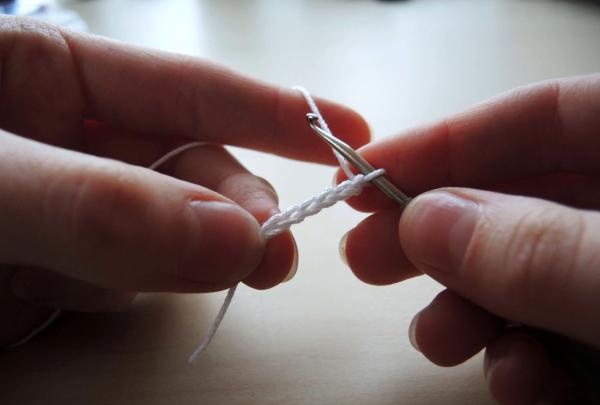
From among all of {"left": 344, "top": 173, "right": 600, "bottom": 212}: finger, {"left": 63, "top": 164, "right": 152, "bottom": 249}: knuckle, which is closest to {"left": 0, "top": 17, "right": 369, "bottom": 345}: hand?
{"left": 63, "top": 164, "right": 152, "bottom": 249}: knuckle

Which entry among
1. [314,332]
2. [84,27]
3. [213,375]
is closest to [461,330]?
[314,332]

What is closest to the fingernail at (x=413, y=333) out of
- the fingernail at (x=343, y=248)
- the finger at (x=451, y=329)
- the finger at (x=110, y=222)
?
the finger at (x=451, y=329)

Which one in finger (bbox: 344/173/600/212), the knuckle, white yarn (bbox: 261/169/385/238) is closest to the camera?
the knuckle

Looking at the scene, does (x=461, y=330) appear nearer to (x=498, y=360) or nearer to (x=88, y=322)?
(x=498, y=360)

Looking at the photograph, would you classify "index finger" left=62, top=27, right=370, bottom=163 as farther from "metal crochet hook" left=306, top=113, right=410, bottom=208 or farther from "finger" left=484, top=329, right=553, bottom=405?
"finger" left=484, top=329, right=553, bottom=405

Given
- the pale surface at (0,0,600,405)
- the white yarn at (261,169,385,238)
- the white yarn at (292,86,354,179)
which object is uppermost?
the white yarn at (292,86,354,179)

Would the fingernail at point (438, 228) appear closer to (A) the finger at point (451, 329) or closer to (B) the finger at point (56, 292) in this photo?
(A) the finger at point (451, 329)
